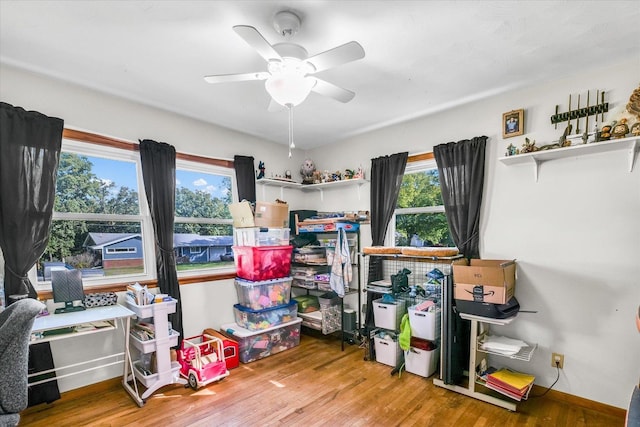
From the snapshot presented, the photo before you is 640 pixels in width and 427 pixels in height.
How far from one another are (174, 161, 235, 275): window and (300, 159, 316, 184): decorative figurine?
→ 3.42 ft

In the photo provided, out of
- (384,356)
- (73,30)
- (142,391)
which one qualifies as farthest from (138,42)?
(384,356)

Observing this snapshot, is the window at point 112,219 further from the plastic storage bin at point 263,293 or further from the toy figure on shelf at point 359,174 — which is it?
the toy figure on shelf at point 359,174

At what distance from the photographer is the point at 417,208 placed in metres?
3.30

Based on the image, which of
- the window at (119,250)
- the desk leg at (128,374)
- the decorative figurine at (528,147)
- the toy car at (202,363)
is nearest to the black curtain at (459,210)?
the decorative figurine at (528,147)

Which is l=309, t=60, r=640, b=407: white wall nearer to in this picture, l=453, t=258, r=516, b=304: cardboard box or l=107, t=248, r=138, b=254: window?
l=453, t=258, r=516, b=304: cardboard box

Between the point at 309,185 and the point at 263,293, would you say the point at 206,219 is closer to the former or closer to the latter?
the point at 263,293

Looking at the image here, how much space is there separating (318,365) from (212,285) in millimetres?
1434

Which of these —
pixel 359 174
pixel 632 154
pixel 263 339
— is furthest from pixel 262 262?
pixel 632 154

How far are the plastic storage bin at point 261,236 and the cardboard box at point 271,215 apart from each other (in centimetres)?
6

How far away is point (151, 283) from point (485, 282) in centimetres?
296

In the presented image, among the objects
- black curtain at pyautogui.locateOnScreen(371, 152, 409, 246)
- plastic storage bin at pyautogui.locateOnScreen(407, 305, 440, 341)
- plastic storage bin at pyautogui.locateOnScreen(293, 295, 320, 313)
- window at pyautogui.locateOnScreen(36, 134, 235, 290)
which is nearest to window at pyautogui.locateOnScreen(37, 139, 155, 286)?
window at pyautogui.locateOnScreen(36, 134, 235, 290)

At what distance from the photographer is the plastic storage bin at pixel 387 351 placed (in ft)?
9.45

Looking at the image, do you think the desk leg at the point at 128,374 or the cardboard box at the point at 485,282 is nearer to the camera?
the cardboard box at the point at 485,282

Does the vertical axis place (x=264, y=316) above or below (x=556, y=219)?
below
